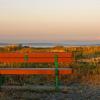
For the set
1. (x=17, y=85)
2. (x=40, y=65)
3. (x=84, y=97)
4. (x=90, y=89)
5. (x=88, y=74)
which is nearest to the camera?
(x=84, y=97)

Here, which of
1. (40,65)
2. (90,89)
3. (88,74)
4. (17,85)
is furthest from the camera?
(40,65)

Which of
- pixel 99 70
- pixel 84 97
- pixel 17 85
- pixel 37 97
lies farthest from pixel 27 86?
pixel 99 70

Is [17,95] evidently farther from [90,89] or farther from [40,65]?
[40,65]

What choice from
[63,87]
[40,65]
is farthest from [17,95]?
[40,65]

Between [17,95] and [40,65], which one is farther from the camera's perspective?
[40,65]

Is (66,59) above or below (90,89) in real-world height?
above

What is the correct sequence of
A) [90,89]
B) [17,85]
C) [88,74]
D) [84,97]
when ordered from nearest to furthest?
[84,97] < [90,89] < [17,85] < [88,74]

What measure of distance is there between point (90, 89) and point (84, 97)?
99 cm

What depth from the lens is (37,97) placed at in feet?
30.7

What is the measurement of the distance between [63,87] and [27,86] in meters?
0.93

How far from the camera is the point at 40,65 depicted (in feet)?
47.8

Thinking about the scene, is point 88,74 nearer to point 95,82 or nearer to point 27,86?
point 95,82

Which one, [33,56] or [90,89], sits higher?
[33,56]

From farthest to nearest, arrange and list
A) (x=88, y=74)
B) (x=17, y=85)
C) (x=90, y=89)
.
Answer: (x=88, y=74) < (x=17, y=85) < (x=90, y=89)
